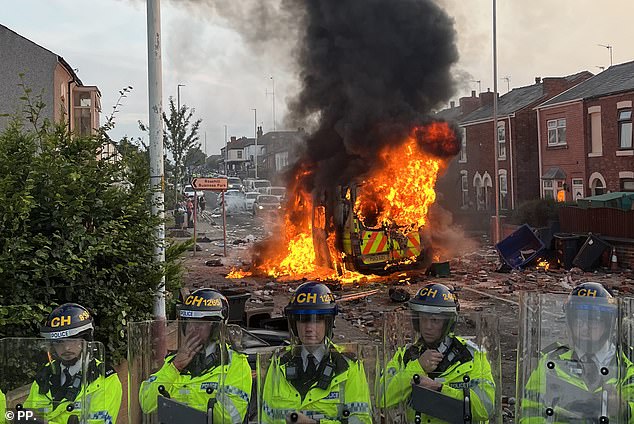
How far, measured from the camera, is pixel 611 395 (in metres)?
3.72

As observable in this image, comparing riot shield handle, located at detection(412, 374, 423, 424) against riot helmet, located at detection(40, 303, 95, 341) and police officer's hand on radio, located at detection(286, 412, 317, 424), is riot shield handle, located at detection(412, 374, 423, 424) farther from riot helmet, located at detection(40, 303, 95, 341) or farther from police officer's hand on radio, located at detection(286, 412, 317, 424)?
riot helmet, located at detection(40, 303, 95, 341)

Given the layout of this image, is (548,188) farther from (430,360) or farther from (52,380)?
(52,380)

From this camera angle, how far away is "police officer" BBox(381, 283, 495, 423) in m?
4.11

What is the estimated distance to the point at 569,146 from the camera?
3036cm

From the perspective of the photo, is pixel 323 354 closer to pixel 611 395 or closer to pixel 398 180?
pixel 611 395

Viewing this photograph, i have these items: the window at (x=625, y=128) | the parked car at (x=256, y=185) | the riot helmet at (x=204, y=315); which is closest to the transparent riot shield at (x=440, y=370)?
the riot helmet at (x=204, y=315)

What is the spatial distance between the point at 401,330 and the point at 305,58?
705 inches

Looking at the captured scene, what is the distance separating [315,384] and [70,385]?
1.35 m

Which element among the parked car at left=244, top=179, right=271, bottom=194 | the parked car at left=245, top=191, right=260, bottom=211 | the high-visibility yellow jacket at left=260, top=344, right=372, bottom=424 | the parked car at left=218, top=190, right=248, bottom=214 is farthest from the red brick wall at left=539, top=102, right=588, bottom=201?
the high-visibility yellow jacket at left=260, top=344, right=372, bottom=424

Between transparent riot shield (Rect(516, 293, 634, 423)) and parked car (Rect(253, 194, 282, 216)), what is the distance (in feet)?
113

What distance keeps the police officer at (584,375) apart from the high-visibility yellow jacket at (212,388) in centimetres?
154

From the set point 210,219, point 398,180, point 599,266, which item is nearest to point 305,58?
point 398,180

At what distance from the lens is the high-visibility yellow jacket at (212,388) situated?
391 centimetres

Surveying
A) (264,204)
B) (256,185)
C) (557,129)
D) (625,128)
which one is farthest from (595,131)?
(256,185)
